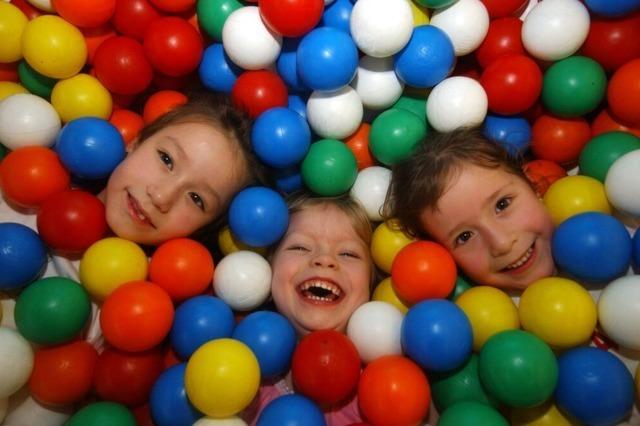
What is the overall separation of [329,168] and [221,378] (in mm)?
655

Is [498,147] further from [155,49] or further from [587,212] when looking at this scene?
[155,49]

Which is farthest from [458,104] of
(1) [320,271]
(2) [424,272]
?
(1) [320,271]

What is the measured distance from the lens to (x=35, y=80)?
176 cm

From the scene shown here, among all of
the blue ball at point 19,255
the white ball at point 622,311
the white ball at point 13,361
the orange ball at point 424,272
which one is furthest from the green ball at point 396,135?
the white ball at point 13,361

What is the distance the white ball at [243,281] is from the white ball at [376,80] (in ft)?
1.88

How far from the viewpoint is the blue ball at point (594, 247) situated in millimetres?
1373

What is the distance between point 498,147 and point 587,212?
32 centimetres

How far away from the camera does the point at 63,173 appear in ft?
5.28

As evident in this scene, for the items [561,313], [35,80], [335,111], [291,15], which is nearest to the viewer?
[561,313]

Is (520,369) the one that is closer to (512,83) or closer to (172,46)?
(512,83)

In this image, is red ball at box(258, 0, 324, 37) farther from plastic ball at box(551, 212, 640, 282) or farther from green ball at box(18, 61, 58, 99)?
plastic ball at box(551, 212, 640, 282)

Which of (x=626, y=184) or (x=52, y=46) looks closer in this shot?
(x=626, y=184)

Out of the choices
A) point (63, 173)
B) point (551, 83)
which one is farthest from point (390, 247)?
point (63, 173)

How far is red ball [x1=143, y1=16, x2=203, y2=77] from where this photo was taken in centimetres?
168
